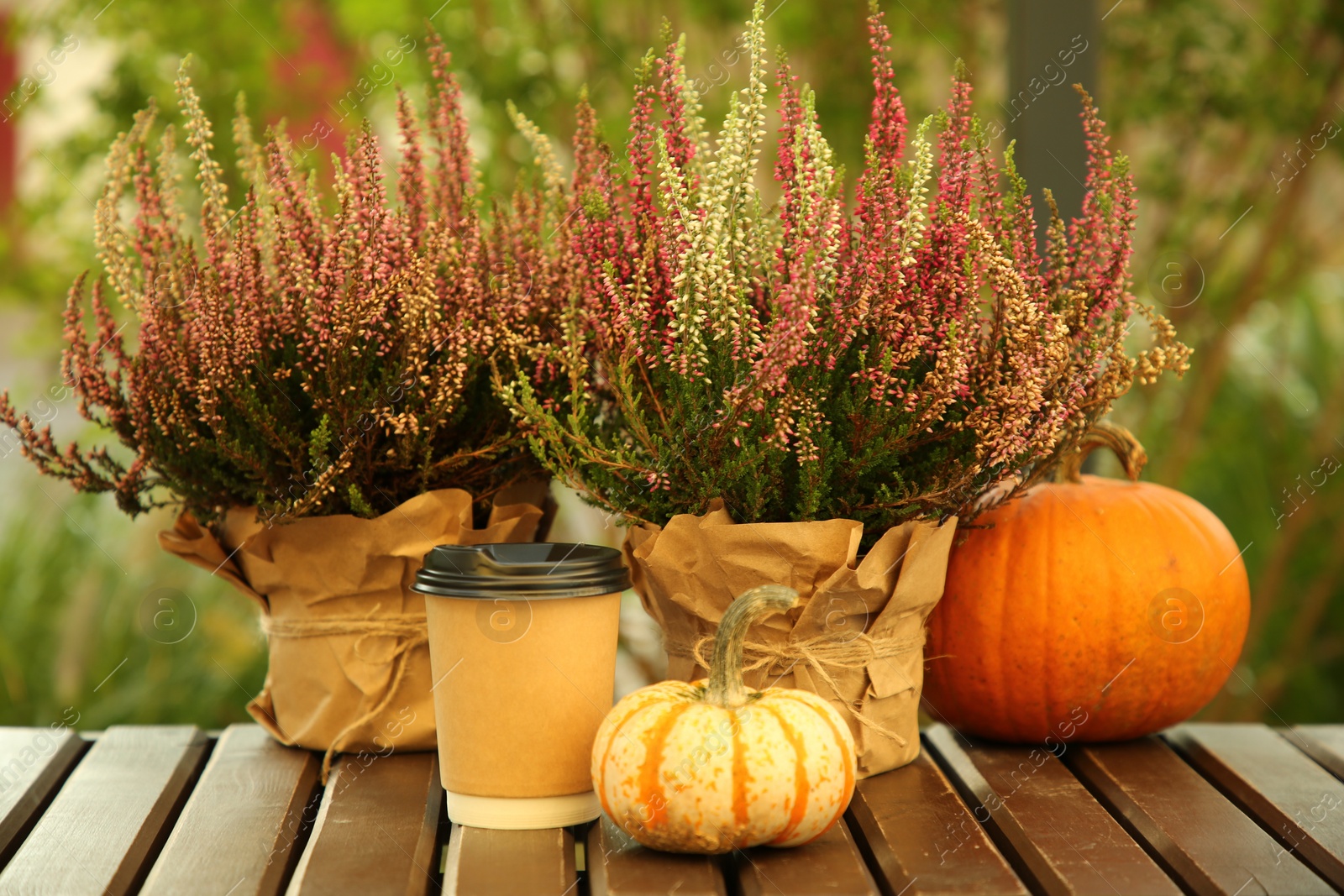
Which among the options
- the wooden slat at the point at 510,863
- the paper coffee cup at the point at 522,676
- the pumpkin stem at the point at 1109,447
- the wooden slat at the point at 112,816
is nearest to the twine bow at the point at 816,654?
the paper coffee cup at the point at 522,676

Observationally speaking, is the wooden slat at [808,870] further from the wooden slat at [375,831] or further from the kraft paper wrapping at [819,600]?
the wooden slat at [375,831]

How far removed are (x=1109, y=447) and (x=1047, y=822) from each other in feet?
1.60

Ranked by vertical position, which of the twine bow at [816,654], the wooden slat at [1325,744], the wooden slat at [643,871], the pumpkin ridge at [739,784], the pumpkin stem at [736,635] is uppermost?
the pumpkin stem at [736,635]

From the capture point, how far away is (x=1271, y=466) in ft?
10.5

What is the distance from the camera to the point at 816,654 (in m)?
1.31

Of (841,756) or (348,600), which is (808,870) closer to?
(841,756)

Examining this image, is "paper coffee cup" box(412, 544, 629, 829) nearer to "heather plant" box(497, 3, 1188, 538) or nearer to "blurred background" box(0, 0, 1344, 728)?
"heather plant" box(497, 3, 1188, 538)

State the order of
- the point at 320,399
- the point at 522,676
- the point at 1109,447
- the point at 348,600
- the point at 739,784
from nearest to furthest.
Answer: the point at 739,784 → the point at 522,676 → the point at 320,399 → the point at 348,600 → the point at 1109,447

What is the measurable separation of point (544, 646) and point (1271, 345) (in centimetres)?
282

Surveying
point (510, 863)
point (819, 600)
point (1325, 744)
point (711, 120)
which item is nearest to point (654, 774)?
point (510, 863)

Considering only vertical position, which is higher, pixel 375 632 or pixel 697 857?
pixel 375 632

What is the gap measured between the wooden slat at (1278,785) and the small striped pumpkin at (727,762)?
1.47ft

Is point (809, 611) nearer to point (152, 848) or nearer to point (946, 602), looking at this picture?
point (946, 602)

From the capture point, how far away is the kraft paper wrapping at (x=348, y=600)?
54.4 inches
